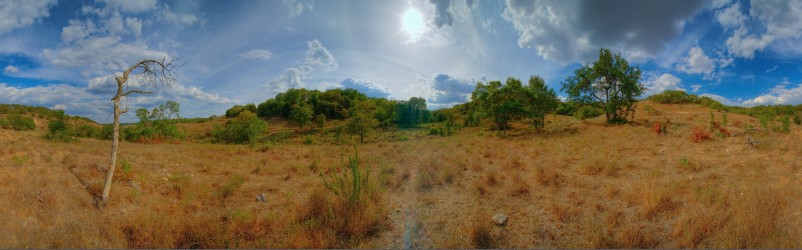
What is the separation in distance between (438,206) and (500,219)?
1799 millimetres

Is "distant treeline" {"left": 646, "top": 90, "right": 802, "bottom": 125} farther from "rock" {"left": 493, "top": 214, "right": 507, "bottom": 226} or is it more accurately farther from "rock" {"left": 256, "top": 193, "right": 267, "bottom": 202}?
"rock" {"left": 256, "top": 193, "right": 267, "bottom": 202}

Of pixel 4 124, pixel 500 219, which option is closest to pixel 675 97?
pixel 500 219

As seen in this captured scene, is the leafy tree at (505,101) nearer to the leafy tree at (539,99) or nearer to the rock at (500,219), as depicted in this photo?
the leafy tree at (539,99)

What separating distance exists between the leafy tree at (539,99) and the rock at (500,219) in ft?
79.1

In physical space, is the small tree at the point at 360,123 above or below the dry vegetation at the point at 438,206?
above

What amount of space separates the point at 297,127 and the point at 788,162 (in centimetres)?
6757

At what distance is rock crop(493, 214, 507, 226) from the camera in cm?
674

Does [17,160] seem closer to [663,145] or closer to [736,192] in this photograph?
[736,192]

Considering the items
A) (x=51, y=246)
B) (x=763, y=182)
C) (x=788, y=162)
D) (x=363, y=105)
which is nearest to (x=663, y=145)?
(x=788, y=162)

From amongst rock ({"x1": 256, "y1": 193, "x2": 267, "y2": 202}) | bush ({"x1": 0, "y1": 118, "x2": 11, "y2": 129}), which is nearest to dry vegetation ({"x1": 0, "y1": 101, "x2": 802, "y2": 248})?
rock ({"x1": 256, "y1": 193, "x2": 267, "y2": 202})

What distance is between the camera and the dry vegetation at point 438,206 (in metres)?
5.81

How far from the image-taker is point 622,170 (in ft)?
35.3

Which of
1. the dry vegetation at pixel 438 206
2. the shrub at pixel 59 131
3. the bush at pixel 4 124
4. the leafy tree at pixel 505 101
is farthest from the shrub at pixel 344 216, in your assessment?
the bush at pixel 4 124

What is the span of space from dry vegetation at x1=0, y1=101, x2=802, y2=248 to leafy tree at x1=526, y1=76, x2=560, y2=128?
16.3 metres
